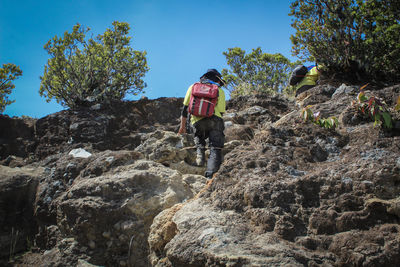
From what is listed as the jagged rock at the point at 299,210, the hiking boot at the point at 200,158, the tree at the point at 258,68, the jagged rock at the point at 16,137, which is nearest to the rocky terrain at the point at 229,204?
the jagged rock at the point at 299,210

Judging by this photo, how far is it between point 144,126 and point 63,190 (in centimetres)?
363

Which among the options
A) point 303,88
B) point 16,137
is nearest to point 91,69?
point 16,137

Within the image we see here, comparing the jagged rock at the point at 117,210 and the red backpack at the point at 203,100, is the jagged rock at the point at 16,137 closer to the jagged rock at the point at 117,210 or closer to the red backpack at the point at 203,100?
the jagged rock at the point at 117,210

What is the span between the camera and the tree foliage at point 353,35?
725 cm

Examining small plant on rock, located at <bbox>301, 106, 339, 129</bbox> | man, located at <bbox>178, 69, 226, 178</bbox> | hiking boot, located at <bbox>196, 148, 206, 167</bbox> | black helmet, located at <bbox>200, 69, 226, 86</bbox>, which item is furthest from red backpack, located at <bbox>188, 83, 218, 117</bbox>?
small plant on rock, located at <bbox>301, 106, 339, 129</bbox>

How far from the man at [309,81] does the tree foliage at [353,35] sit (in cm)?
63

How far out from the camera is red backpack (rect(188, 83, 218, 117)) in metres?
4.91

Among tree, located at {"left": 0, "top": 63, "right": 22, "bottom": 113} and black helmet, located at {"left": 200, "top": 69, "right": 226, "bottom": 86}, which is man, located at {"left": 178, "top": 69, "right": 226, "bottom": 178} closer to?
black helmet, located at {"left": 200, "top": 69, "right": 226, "bottom": 86}

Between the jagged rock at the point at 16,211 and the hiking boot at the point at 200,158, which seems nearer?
the jagged rock at the point at 16,211

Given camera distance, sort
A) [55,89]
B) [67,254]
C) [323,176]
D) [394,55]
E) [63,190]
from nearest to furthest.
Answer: [323,176], [67,254], [63,190], [394,55], [55,89]

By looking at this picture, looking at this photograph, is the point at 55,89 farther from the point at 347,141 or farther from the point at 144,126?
the point at 347,141

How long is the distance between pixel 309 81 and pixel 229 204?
6.73 m

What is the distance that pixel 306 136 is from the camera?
3199mm

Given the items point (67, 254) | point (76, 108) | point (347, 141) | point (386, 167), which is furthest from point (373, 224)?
point (76, 108)
